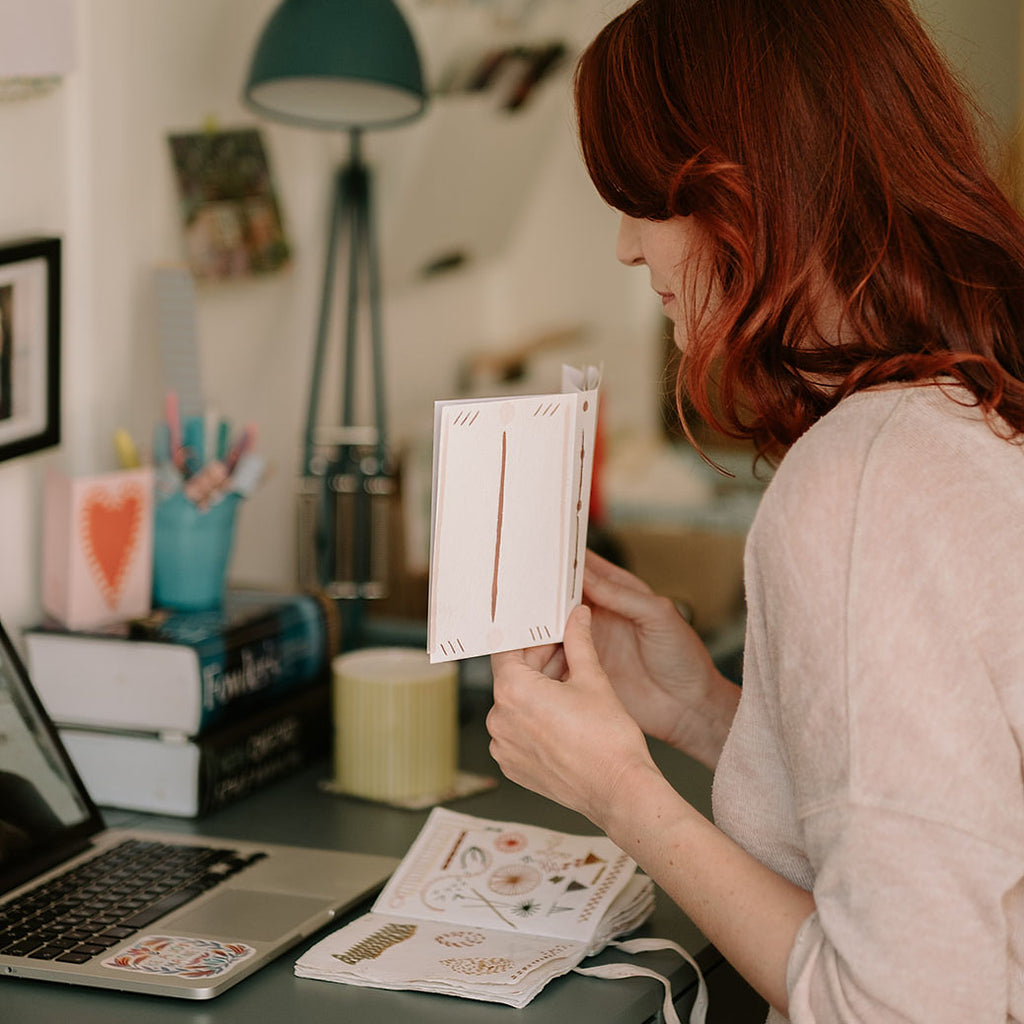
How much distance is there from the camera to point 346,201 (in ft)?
6.57

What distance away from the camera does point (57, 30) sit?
4.46 feet

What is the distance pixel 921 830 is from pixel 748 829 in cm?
16

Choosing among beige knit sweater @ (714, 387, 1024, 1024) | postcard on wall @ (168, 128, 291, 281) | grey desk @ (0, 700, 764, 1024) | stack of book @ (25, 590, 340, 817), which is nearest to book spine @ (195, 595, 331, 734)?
stack of book @ (25, 590, 340, 817)

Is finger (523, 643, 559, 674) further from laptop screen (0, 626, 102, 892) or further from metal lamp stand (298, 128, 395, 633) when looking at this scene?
metal lamp stand (298, 128, 395, 633)

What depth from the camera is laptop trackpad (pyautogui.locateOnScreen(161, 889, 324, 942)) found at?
104 cm

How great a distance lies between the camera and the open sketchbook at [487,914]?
98cm

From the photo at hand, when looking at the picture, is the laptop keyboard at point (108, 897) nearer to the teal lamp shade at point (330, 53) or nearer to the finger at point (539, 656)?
the finger at point (539, 656)

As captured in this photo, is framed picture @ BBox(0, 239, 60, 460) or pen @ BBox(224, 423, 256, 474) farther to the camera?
pen @ BBox(224, 423, 256, 474)

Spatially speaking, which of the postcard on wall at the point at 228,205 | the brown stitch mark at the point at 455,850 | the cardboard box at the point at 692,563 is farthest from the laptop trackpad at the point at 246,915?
the cardboard box at the point at 692,563

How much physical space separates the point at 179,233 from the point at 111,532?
443mm

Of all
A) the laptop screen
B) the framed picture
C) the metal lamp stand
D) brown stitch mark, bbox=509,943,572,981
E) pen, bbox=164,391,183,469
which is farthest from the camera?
the metal lamp stand

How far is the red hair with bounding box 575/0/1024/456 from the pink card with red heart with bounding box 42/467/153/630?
676 mm

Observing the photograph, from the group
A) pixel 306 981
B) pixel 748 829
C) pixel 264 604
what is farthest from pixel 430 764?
pixel 748 829

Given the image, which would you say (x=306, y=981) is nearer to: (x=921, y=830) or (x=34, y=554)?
(x=921, y=830)
